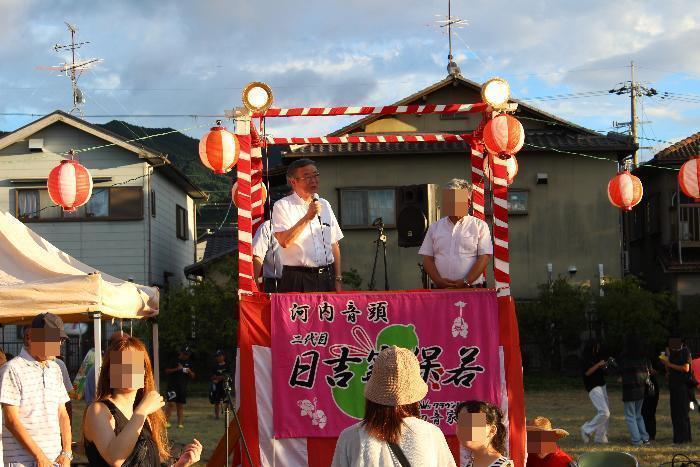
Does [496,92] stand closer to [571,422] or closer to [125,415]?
[125,415]

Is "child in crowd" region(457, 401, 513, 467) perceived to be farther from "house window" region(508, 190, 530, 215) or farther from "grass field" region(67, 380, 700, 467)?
"house window" region(508, 190, 530, 215)

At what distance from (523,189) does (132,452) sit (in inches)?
975

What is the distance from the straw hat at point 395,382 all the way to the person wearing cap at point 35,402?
2531mm

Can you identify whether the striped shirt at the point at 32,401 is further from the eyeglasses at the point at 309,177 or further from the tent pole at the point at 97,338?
the tent pole at the point at 97,338

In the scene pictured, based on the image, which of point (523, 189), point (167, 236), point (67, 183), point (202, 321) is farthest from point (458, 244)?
point (167, 236)

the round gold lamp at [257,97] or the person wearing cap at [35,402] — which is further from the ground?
the round gold lamp at [257,97]

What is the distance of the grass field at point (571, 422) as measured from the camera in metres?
13.4

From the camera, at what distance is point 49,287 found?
10219mm

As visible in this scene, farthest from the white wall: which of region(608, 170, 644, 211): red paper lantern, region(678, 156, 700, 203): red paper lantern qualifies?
region(678, 156, 700, 203): red paper lantern

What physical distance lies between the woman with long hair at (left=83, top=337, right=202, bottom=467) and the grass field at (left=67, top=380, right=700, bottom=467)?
340 inches

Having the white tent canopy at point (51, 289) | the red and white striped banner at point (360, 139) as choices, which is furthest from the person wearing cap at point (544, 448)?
the white tent canopy at point (51, 289)

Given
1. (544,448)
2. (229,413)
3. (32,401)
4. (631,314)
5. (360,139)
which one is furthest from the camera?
(631,314)

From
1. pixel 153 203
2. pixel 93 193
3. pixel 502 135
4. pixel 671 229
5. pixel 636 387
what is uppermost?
pixel 93 193

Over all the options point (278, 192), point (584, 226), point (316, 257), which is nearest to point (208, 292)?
point (278, 192)
